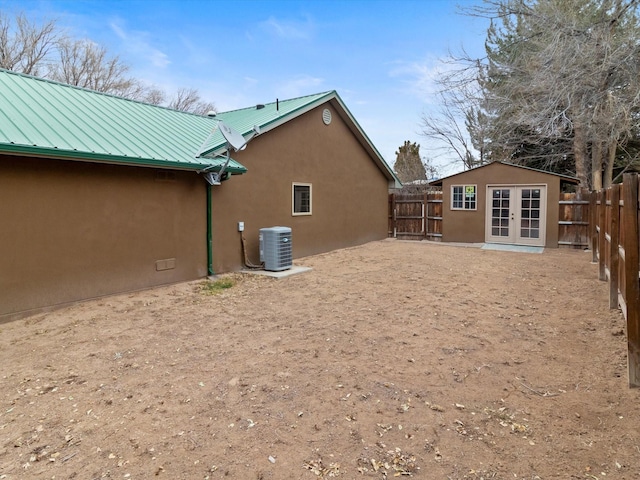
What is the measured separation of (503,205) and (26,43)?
21389 millimetres

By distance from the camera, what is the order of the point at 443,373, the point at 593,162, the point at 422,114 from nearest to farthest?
1. the point at 443,373
2. the point at 593,162
3. the point at 422,114

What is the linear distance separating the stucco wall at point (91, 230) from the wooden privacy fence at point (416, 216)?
911 cm

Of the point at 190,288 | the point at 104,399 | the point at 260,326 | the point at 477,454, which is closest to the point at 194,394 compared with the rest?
the point at 104,399

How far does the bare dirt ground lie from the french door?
6.70 metres

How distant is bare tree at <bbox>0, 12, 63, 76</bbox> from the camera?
17422mm

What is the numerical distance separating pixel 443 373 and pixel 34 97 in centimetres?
717

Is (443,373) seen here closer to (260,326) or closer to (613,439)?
(613,439)

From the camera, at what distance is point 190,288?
700cm

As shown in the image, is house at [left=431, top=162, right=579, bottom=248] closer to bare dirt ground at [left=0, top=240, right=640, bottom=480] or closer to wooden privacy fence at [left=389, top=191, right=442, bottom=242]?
wooden privacy fence at [left=389, top=191, right=442, bottom=242]

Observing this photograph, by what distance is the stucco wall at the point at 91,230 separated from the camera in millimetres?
5184

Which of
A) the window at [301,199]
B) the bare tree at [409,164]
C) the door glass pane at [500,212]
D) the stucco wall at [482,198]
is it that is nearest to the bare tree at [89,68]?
the window at [301,199]

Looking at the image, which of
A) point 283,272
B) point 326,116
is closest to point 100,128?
point 283,272

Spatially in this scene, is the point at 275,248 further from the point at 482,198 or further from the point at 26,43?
the point at 26,43

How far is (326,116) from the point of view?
11312 mm
